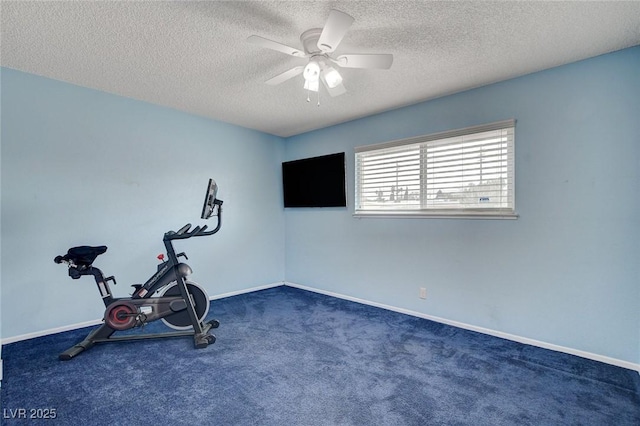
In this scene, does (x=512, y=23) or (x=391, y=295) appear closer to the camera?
(x=512, y=23)

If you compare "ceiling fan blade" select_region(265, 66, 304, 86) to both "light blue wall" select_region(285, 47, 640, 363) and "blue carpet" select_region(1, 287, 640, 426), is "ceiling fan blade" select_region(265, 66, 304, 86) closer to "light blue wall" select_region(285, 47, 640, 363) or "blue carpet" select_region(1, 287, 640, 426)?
"light blue wall" select_region(285, 47, 640, 363)

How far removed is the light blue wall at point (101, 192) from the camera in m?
2.79

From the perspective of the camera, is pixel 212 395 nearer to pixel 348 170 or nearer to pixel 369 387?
pixel 369 387

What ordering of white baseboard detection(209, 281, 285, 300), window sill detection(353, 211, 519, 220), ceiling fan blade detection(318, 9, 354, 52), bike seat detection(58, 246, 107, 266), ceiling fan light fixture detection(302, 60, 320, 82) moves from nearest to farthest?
ceiling fan blade detection(318, 9, 354, 52) < ceiling fan light fixture detection(302, 60, 320, 82) < bike seat detection(58, 246, 107, 266) < window sill detection(353, 211, 519, 220) < white baseboard detection(209, 281, 285, 300)

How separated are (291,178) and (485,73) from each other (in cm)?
292

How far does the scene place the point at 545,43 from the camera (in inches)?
88.0

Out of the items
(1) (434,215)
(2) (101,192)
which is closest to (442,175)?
(1) (434,215)

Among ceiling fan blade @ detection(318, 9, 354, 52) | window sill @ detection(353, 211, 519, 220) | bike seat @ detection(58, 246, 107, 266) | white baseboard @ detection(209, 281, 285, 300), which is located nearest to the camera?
ceiling fan blade @ detection(318, 9, 354, 52)

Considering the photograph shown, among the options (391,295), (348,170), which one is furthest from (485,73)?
(391,295)

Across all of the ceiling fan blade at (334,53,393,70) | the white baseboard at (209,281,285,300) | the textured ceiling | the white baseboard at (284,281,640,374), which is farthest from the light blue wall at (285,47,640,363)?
the white baseboard at (209,281,285,300)

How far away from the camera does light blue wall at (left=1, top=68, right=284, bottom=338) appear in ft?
9.15

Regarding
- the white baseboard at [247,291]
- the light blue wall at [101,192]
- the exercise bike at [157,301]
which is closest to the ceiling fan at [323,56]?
the exercise bike at [157,301]

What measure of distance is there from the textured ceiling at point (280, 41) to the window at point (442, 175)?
0.53m

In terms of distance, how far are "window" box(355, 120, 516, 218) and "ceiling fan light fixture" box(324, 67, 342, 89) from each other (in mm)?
1518
